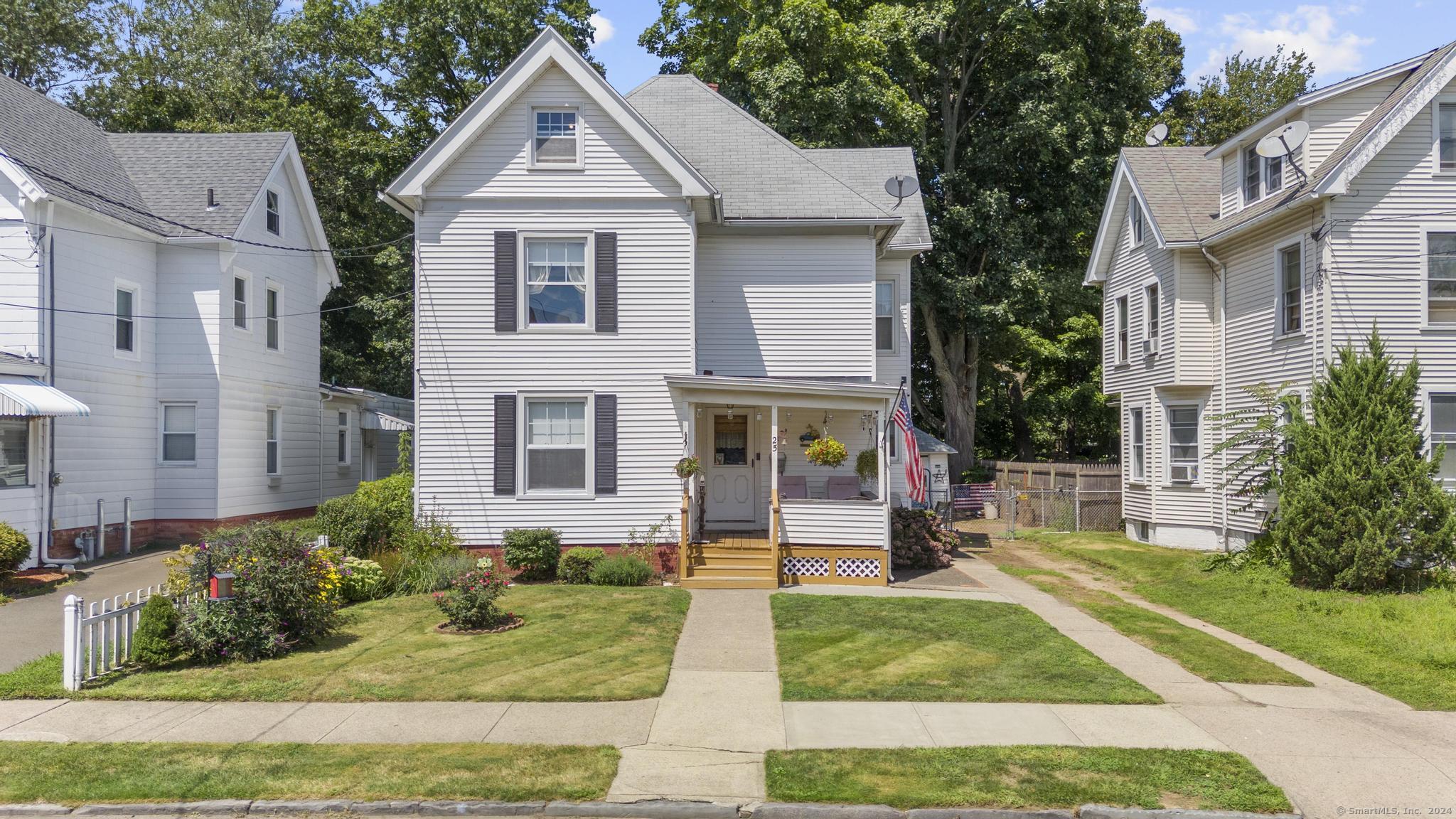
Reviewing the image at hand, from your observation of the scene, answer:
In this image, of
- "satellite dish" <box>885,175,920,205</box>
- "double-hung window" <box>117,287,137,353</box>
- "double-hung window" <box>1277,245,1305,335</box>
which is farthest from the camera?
"satellite dish" <box>885,175,920,205</box>

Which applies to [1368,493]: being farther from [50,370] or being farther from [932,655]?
[50,370]

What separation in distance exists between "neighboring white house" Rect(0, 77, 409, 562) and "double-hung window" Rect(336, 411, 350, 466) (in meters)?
1.33

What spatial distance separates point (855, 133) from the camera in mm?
31359

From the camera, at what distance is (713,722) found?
8766 mm

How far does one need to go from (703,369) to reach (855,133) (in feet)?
49.5

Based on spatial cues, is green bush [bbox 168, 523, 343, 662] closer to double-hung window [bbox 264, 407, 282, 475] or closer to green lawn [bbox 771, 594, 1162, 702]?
green lawn [bbox 771, 594, 1162, 702]

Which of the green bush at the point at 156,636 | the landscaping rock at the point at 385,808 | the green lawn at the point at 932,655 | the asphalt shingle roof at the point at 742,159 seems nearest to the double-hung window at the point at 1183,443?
the asphalt shingle roof at the point at 742,159

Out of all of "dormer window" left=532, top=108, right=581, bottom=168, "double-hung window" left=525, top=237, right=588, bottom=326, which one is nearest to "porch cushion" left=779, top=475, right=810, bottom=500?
"double-hung window" left=525, top=237, right=588, bottom=326

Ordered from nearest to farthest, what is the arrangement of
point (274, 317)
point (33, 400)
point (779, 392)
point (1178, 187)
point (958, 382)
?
1. point (33, 400)
2. point (779, 392)
3. point (1178, 187)
4. point (274, 317)
5. point (958, 382)

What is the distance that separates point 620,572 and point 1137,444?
15.0 meters

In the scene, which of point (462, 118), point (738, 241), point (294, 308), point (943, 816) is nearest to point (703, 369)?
point (738, 241)

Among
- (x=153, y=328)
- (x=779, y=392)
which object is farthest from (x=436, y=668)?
(x=153, y=328)

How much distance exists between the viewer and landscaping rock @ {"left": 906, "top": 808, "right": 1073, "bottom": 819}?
6684 millimetres

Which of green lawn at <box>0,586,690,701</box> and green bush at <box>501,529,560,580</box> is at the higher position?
green bush at <box>501,529,560,580</box>
